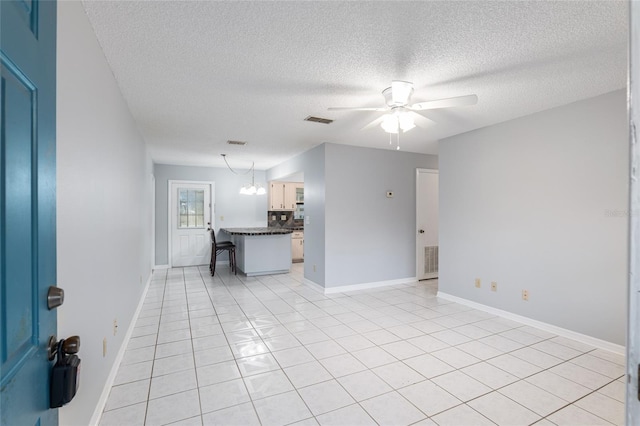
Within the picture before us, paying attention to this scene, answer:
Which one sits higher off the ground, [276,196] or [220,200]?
[276,196]

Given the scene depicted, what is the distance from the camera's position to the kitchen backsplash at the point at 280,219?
8.34 m

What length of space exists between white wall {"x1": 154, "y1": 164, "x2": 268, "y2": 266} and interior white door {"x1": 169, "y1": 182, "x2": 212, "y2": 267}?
0.15 meters

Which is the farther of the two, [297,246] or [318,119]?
[297,246]

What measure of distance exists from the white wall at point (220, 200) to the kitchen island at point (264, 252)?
139cm

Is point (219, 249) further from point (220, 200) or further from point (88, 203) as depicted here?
point (88, 203)

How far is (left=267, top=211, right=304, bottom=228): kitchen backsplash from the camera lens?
8336mm

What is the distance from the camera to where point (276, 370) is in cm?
252

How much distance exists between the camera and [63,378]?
2.89 feet

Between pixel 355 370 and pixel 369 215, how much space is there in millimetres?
3054

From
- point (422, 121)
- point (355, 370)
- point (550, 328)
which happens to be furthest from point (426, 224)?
point (355, 370)

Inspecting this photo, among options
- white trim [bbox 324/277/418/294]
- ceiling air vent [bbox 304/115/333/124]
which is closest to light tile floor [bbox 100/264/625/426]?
white trim [bbox 324/277/418/294]

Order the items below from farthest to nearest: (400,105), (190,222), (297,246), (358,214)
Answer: (297,246) < (190,222) < (358,214) < (400,105)

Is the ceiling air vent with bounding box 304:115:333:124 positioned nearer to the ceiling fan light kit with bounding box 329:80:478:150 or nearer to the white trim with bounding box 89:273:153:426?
the ceiling fan light kit with bounding box 329:80:478:150

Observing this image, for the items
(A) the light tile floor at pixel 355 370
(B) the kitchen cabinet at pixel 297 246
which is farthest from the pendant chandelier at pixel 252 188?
(A) the light tile floor at pixel 355 370
